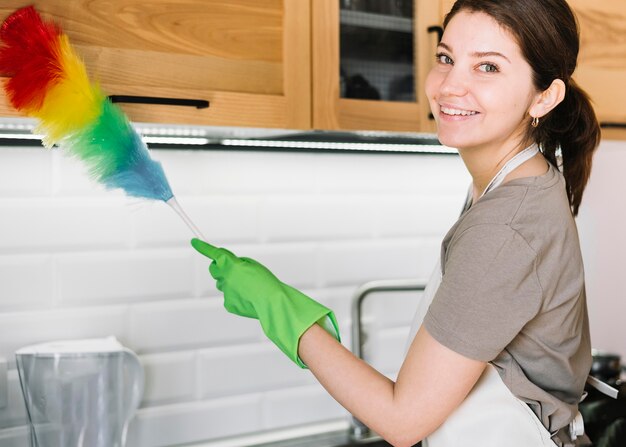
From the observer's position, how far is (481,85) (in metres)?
1.16

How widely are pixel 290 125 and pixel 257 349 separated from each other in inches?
25.3

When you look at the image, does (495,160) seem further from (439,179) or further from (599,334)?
(599,334)

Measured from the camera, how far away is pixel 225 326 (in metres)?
1.80

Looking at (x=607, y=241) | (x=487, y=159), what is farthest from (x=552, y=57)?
(x=607, y=241)

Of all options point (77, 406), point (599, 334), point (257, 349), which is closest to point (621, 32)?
point (599, 334)

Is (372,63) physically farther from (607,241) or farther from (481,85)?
(607,241)

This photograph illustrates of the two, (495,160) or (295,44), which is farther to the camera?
(295,44)

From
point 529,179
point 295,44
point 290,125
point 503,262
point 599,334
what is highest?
point 295,44

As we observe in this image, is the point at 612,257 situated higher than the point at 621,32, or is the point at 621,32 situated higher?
the point at 621,32

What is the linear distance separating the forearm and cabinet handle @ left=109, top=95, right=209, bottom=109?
Result: 41 cm

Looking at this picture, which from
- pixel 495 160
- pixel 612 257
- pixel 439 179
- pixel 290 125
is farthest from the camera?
pixel 612 257

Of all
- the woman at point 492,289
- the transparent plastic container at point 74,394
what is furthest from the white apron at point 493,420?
the transparent plastic container at point 74,394

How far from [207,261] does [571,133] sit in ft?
2.73

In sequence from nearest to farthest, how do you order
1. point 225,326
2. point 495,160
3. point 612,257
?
1. point 495,160
2. point 225,326
3. point 612,257
